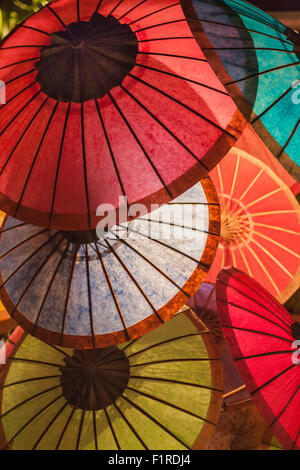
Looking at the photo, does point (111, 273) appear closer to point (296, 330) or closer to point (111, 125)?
point (111, 125)

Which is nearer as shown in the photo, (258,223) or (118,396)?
(118,396)

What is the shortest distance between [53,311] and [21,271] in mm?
279

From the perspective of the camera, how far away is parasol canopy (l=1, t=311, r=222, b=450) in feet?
5.98

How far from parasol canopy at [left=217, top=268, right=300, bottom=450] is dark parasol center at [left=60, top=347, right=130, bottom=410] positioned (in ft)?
2.06

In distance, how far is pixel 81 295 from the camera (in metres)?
1.72

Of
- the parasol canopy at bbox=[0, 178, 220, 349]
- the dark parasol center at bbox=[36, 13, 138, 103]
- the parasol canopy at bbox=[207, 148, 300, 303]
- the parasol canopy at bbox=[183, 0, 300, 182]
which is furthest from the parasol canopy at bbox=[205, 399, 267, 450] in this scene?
the dark parasol center at bbox=[36, 13, 138, 103]

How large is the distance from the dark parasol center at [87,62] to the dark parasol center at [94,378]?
130 cm

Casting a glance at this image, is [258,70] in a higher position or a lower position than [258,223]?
higher

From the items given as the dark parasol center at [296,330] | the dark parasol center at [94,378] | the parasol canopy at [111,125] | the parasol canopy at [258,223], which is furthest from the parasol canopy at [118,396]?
the parasol canopy at [111,125]

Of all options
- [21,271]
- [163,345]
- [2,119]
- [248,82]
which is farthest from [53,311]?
[248,82]

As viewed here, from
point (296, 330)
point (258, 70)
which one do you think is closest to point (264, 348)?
point (296, 330)

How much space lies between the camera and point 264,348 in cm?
172

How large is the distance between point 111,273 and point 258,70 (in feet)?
3.46

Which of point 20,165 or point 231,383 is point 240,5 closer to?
point 20,165
